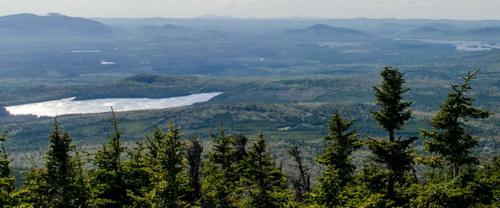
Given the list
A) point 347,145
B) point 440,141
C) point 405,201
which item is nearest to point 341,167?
point 347,145

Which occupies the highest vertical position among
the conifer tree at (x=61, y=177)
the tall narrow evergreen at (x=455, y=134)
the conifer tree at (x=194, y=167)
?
the tall narrow evergreen at (x=455, y=134)

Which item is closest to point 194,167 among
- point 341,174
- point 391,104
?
point 341,174

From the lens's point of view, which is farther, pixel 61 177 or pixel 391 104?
pixel 61 177

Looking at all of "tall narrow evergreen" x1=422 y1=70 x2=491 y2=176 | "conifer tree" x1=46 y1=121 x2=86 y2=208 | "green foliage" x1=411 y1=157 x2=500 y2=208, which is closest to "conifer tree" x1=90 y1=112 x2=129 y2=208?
"conifer tree" x1=46 y1=121 x2=86 y2=208

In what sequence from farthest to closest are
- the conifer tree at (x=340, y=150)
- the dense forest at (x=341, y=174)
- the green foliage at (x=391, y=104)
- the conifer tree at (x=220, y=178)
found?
1. the conifer tree at (x=220, y=178)
2. the conifer tree at (x=340, y=150)
3. the green foliage at (x=391, y=104)
4. the dense forest at (x=341, y=174)

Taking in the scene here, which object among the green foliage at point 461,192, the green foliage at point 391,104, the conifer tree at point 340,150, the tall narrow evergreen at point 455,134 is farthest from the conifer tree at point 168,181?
the tall narrow evergreen at point 455,134

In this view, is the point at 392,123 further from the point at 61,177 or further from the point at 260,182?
the point at 61,177

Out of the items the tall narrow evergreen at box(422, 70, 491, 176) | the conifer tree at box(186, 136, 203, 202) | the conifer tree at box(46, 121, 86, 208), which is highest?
the tall narrow evergreen at box(422, 70, 491, 176)

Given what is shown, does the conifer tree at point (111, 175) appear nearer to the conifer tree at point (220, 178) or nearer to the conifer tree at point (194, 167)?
the conifer tree at point (220, 178)

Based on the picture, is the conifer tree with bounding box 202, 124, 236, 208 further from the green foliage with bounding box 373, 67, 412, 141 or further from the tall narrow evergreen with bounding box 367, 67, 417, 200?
the green foliage with bounding box 373, 67, 412, 141
